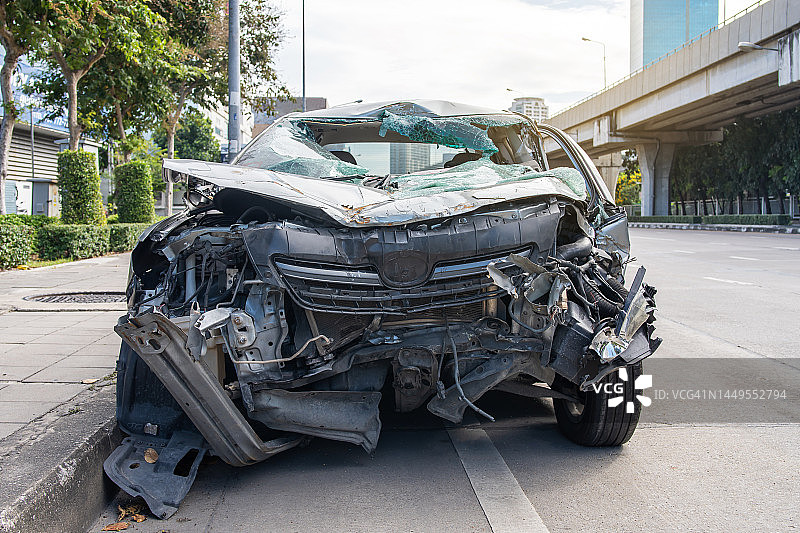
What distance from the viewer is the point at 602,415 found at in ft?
Result: 11.6

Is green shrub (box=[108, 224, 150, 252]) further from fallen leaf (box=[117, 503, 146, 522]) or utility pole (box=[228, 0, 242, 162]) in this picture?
fallen leaf (box=[117, 503, 146, 522])

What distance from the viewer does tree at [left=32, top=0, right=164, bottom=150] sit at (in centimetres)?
1295

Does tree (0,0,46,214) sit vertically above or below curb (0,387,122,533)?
above

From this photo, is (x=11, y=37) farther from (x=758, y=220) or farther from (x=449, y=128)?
(x=758, y=220)

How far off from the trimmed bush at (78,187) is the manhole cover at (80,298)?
723cm

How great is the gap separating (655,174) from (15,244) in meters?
48.0

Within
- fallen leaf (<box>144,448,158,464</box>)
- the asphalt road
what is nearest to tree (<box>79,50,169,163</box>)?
fallen leaf (<box>144,448,158,464</box>)

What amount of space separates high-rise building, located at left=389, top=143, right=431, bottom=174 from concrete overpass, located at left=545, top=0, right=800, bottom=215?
26.7 metres

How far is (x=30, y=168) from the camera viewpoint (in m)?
29.3

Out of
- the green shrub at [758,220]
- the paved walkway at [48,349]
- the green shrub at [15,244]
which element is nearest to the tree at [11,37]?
the green shrub at [15,244]

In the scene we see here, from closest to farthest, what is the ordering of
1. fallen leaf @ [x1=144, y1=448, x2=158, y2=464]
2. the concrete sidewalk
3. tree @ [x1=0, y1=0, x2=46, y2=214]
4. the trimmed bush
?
1. the concrete sidewalk
2. fallen leaf @ [x1=144, y1=448, x2=158, y2=464]
3. tree @ [x1=0, y1=0, x2=46, y2=214]
4. the trimmed bush

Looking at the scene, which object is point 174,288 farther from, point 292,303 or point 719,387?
point 719,387

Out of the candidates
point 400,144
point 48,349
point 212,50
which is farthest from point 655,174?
point 48,349

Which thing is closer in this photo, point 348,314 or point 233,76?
point 348,314
